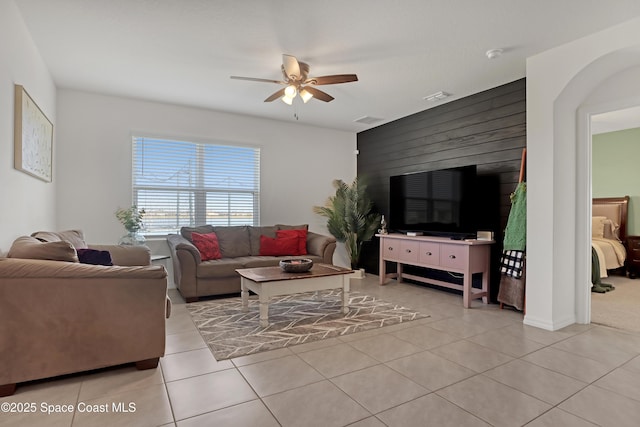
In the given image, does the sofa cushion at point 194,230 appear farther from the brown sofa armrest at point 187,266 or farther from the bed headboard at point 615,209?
Result: the bed headboard at point 615,209

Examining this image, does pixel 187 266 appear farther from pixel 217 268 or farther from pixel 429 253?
pixel 429 253

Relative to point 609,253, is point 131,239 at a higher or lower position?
higher

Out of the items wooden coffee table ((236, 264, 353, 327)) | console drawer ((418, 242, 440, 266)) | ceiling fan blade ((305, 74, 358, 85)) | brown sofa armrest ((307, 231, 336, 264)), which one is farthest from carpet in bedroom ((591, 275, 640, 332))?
ceiling fan blade ((305, 74, 358, 85))

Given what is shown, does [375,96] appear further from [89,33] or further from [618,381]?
[618,381]

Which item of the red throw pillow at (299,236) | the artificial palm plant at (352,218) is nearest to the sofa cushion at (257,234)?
the red throw pillow at (299,236)

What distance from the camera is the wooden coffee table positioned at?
10.7 ft

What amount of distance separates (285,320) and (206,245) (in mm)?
1704

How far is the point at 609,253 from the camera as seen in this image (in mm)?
5488

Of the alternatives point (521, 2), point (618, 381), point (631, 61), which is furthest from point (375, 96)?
point (618, 381)

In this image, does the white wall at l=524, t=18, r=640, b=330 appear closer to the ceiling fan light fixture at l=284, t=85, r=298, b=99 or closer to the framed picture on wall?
the ceiling fan light fixture at l=284, t=85, r=298, b=99

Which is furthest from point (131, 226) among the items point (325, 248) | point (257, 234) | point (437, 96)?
point (437, 96)

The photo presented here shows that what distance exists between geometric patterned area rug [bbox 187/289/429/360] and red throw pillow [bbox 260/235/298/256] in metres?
0.83

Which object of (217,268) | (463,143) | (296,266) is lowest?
(217,268)

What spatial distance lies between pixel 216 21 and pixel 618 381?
3.82 meters
